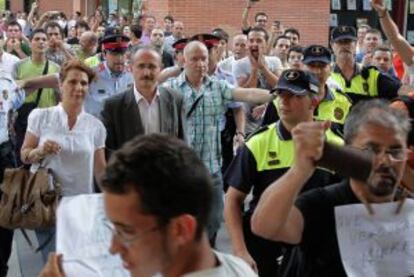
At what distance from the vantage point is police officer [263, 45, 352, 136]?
5.11 meters

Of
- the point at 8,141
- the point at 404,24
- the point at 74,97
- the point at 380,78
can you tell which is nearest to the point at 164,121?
the point at 74,97

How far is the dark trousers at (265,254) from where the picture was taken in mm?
4230

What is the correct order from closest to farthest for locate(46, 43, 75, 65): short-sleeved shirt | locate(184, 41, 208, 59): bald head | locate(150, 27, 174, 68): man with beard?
locate(184, 41, 208, 59): bald head < locate(46, 43, 75, 65): short-sleeved shirt < locate(150, 27, 174, 68): man with beard

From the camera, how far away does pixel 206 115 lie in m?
5.93

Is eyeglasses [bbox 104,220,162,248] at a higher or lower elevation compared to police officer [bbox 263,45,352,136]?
lower

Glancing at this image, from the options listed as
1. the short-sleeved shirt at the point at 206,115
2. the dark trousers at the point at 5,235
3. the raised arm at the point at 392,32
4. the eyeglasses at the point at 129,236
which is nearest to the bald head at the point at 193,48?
the short-sleeved shirt at the point at 206,115

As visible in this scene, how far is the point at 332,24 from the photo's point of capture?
56.9 feet

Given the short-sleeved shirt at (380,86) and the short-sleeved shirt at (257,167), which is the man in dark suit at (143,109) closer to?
the short-sleeved shirt at (257,167)

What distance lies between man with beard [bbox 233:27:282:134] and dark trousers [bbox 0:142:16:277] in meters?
2.28

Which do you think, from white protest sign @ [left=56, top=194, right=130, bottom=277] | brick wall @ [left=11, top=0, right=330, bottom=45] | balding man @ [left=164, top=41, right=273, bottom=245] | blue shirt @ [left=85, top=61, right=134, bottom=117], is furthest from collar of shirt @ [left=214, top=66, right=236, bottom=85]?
brick wall @ [left=11, top=0, right=330, bottom=45]

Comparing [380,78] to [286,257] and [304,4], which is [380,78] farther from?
[304,4]

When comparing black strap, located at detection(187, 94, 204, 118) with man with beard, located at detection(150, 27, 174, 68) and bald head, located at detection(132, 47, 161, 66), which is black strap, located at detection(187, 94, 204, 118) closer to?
bald head, located at detection(132, 47, 161, 66)

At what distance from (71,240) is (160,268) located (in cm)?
59

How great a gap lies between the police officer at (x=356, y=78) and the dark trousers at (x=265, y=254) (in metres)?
1.90
